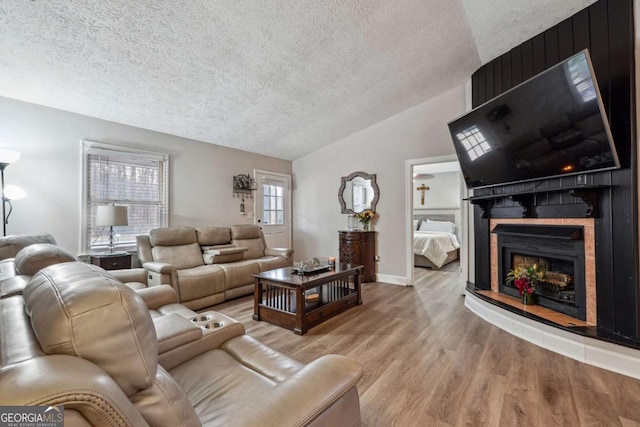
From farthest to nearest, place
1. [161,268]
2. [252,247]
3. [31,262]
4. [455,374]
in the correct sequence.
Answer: [252,247], [161,268], [455,374], [31,262]

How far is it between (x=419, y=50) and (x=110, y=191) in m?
4.17

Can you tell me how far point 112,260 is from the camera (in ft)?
10.5

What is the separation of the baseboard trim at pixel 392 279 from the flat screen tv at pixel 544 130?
6.64 ft

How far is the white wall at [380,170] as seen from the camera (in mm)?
4191

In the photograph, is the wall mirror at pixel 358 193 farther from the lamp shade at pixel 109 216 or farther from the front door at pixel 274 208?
the lamp shade at pixel 109 216

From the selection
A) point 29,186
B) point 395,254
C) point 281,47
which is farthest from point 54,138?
point 395,254

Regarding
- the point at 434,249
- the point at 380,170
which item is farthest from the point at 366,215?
the point at 434,249

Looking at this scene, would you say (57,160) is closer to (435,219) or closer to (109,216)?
(109,216)

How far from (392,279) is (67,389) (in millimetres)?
4506

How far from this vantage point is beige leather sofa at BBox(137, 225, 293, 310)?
314 centimetres

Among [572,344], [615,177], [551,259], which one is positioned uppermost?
[615,177]

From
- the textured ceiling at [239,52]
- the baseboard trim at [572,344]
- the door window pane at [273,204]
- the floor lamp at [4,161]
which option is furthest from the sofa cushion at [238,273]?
the baseboard trim at [572,344]

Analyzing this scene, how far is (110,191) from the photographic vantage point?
141 inches

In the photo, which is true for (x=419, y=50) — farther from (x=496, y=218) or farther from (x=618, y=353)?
(x=618, y=353)
